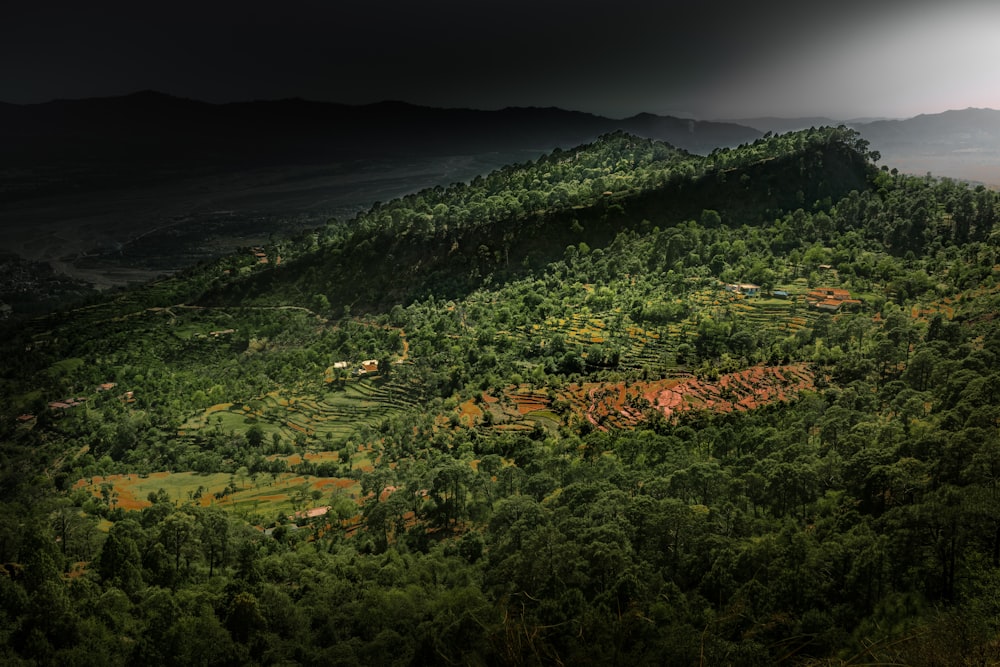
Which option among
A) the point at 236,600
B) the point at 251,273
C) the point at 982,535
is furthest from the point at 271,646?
the point at 251,273

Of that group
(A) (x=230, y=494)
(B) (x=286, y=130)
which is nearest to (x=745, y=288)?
(A) (x=230, y=494)

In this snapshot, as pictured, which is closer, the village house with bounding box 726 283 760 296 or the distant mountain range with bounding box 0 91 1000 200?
the village house with bounding box 726 283 760 296

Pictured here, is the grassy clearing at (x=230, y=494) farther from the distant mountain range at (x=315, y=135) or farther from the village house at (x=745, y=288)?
the distant mountain range at (x=315, y=135)

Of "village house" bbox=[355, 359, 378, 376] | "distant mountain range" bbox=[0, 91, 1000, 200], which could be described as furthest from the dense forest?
"distant mountain range" bbox=[0, 91, 1000, 200]

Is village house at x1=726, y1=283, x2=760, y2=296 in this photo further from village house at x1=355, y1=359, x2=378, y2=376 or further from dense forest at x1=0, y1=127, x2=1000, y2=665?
village house at x1=355, y1=359, x2=378, y2=376

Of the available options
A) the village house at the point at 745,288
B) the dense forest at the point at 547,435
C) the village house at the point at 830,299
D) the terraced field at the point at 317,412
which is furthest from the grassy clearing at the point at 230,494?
the village house at the point at 830,299

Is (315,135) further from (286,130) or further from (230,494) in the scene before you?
(230,494)

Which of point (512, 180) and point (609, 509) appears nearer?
point (609, 509)

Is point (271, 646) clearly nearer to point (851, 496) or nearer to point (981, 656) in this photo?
point (981, 656)
